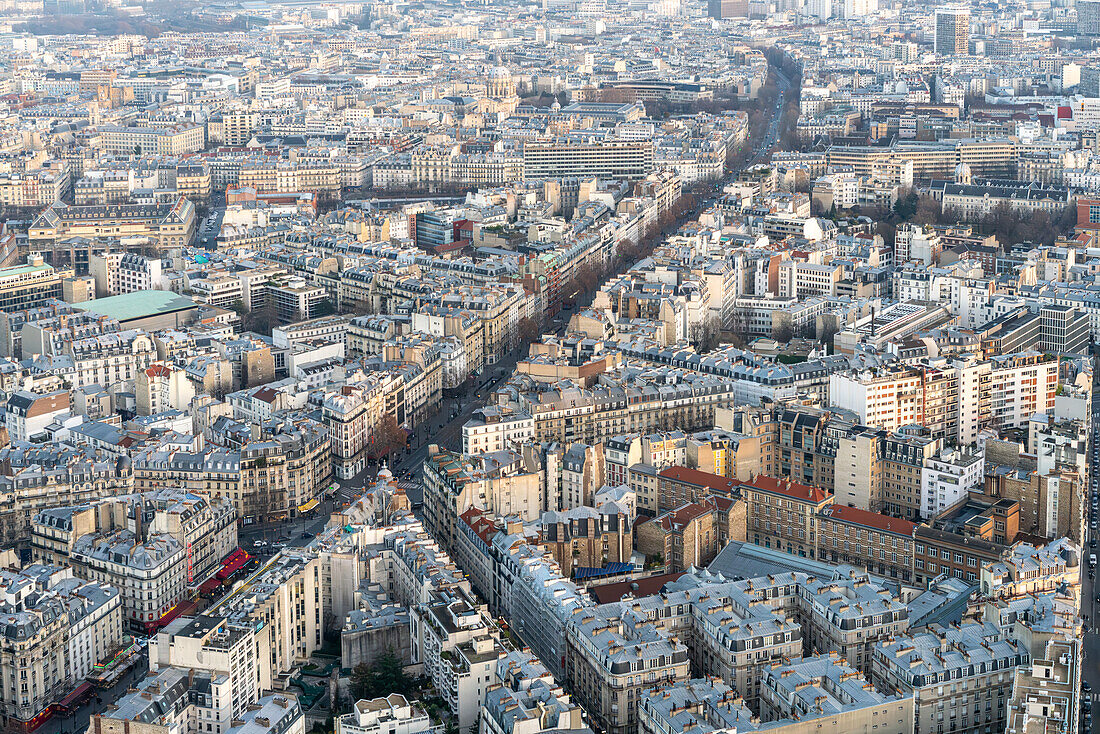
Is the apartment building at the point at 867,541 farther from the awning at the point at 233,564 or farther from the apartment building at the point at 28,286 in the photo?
the apartment building at the point at 28,286

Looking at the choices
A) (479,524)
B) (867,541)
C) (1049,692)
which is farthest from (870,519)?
(1049,692)

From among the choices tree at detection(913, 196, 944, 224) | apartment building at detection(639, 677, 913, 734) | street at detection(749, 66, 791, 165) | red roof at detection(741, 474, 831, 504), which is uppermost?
street at detection(749, 66, 791, 165)

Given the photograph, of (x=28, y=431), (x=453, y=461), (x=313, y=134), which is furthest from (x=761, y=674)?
(x=313, y=134)

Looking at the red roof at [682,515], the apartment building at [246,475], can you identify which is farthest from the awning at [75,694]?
the red roof at [682,515]

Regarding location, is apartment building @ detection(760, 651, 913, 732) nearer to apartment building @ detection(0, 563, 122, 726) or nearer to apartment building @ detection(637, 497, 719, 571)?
apartment building @ detection(637, 497, 719, 571)

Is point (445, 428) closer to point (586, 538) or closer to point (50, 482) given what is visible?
point (586, 538)

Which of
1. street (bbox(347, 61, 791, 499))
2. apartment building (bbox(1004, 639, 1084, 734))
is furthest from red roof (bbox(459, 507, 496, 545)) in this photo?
apartment building (bbox(1004, 639, 1084, 734))
